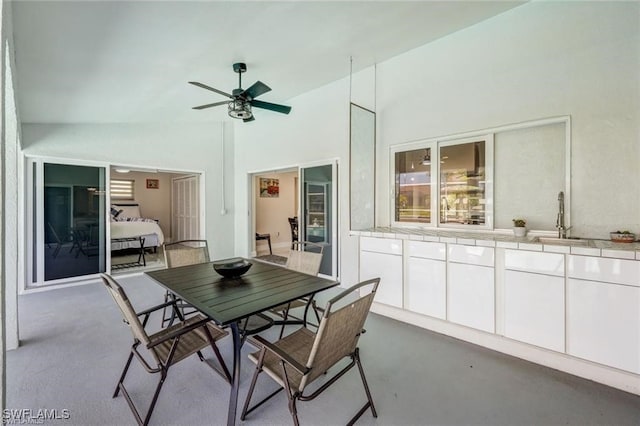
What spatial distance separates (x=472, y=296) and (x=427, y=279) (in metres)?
0.43

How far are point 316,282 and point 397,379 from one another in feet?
3.08

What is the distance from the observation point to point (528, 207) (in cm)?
277

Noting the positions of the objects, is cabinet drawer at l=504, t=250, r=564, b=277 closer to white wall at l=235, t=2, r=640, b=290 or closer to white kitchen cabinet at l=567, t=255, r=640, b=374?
white kitchen cabinet at l=567, t=255, r=640, b=374

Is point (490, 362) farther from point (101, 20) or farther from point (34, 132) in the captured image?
point (34, 132)

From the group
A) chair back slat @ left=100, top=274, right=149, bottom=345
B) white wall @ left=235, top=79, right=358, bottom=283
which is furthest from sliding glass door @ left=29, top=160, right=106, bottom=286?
chair back slat @ left=100, top=274, right=149, bottom=345

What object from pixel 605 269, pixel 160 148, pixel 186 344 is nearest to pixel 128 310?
pixel 186 344

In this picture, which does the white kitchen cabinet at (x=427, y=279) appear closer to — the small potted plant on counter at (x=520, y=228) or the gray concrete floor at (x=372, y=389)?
the gray concrete floor at (x=372, y=389)

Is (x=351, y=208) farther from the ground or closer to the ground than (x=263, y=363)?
farther from the ground

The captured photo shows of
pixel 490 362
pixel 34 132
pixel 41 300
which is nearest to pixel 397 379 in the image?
pixel 490 362

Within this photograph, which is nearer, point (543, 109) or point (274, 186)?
point (543, 109)

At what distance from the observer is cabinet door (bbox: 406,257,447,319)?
9.04ft

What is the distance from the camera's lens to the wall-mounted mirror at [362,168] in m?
3.55

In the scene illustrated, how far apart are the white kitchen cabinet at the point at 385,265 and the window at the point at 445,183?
66 centimetres

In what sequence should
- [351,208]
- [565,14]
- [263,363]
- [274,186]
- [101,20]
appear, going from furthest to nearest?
[274,186]
[351,208]
[565,14]
[101,20]
[263,363]
